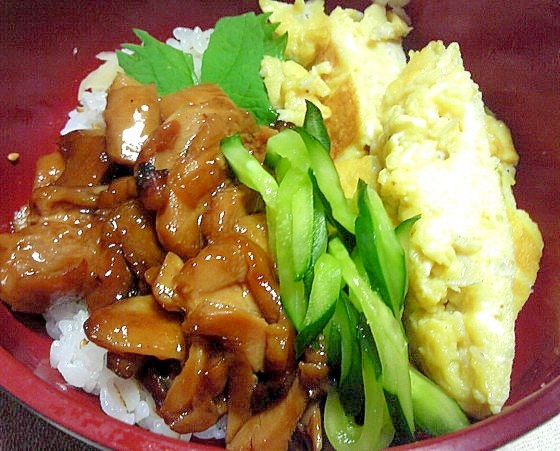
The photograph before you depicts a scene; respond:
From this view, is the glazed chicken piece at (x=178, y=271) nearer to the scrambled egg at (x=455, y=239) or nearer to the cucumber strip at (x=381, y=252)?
the cucumber strip at (x=381, y=252)

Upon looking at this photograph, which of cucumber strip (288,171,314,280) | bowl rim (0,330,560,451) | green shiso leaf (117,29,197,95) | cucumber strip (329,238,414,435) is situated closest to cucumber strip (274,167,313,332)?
cucumber strip (288,171,314,280)

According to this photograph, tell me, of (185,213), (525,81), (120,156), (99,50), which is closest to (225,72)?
(99,50)

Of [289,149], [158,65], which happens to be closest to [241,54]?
[158,65]

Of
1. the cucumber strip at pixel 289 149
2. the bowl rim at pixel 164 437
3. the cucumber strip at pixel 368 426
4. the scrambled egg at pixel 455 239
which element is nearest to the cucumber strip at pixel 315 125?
the cucumber strip at pixel 289 149

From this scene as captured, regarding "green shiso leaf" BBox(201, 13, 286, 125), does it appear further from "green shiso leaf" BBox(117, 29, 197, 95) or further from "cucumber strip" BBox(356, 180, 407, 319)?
"cucumber strip" BBox(356, 180, 407, 319)

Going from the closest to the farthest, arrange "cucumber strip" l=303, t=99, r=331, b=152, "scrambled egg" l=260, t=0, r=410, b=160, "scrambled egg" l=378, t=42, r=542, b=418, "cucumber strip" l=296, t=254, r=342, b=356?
"cucumber strip" l=296, t=254, r=342, b=356 → "scrambled egg" l=378, t=42, r=542, b=418 → "cucumber strip" l=303, t=99, r=331, b=152 → "scrambled egg" l=260, t=0, r=410, b=160

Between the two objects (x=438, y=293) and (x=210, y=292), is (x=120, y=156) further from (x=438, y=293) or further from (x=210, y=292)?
(x=438, y=293)
